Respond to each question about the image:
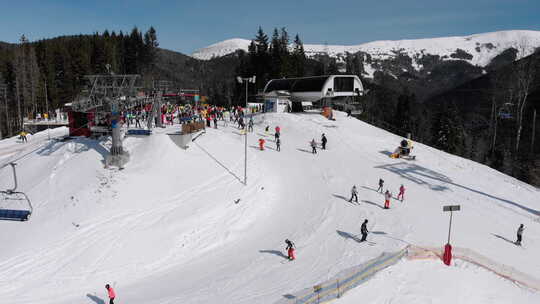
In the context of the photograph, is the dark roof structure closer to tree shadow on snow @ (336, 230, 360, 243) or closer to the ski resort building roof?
the ski resort building roof

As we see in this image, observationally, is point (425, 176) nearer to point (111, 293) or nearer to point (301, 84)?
point (111, 293)

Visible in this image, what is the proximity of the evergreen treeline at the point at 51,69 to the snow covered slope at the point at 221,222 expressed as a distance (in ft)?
140

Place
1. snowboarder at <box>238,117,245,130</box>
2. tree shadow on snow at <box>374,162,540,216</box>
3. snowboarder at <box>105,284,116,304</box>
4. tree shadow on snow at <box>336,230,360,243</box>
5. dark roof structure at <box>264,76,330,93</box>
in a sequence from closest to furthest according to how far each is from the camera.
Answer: snowboarder at <box>105,284,116,304</box>, tree shadow on snow at <box>336,230,360,243</box>, tree shadow on snow at <box>374,162,540,216</box>, snowboarder at <box>238,117,245,130</box>, dark roof structure at <box>264,76,330,93</box>

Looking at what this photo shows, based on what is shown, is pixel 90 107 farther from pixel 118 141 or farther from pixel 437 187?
pixel 437 187

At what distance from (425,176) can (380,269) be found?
50.3 feet

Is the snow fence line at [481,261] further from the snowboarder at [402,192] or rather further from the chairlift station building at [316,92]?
the chairlift station building at [316,92]

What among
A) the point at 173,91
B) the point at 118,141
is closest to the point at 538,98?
the point at 173,91

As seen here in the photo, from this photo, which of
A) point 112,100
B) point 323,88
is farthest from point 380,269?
point 323,88

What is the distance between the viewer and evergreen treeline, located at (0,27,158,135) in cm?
5834

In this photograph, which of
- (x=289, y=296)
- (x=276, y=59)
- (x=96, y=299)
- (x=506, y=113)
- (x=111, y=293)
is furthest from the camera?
(x=276, y=59)

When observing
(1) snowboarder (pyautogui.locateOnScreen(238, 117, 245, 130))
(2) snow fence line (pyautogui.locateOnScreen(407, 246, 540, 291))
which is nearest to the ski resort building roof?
(1) snowboarder (pyautogui.locateOnScreen(238, 117, 245, 130))

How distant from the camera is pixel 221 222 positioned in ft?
62.5

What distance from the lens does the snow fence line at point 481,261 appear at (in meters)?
14.1

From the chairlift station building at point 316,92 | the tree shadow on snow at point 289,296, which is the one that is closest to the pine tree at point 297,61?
the chairlift station building at point 316,92
